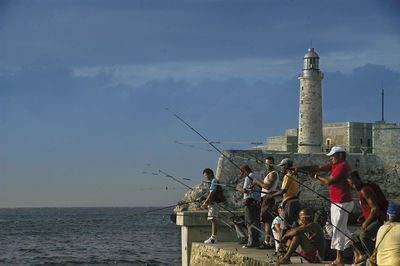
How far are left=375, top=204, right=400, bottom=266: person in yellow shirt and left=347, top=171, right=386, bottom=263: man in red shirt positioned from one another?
2.44ft

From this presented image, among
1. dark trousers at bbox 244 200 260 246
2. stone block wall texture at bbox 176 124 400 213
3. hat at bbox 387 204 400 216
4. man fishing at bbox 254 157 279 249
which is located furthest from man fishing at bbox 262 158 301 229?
stone block wall texture at bbox 176 124 400 213

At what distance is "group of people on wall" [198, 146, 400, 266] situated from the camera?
6.19 m

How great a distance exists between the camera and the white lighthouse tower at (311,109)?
44844 mm

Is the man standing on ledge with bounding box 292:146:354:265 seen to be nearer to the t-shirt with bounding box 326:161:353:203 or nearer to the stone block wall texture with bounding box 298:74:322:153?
the t-shirt with bounding box 326:161:353:203

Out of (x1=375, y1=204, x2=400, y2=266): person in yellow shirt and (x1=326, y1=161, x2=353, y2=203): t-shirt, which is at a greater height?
(x1=326, y1=161, x2=353, y2=203): t-shirt

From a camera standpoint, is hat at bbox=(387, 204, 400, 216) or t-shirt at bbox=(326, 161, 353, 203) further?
t-shirt at bbox=(326, 161, 353, 203)

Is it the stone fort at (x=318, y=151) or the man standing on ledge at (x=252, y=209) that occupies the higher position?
the stone fort at (x=318, y=151)

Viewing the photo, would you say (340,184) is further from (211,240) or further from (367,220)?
(211,240)

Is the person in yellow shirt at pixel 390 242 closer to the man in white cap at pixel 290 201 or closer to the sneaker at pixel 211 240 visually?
the man in white cap at pixel 290 201

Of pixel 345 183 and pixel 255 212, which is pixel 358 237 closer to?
pixel 345 183

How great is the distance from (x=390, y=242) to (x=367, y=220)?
97 cm

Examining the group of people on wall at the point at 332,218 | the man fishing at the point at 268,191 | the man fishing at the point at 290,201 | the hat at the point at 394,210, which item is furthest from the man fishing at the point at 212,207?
the hat at the point at 394,210

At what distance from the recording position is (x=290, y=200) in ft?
29.1

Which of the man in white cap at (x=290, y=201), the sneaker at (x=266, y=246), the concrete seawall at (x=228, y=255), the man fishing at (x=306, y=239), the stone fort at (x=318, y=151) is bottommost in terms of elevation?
the concrete seawall at (x=228, y=255)
